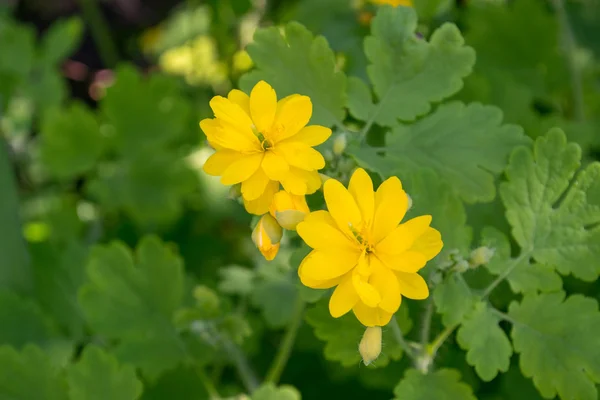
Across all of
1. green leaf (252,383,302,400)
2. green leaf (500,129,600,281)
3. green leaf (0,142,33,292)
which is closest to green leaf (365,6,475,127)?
green leaf (500,129,600,281)

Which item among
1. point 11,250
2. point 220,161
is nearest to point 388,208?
point 220,161

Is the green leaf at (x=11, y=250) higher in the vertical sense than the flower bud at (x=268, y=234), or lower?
lower

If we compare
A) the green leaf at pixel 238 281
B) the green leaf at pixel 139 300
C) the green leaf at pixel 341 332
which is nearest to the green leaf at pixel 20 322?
the green leaf at pixel 139 300

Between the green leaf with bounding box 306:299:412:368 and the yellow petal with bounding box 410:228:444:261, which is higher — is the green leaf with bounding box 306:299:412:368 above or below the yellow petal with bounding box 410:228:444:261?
below

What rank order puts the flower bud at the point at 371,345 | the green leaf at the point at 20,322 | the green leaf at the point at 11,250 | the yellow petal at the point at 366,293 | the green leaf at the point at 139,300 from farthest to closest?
the green leaf at the point at 11,250
the green leaf at the point at 20,322
the green leaf at the point at 139,300
the flower bud at the point at 371,345
the yellow petal at the point at 366,293

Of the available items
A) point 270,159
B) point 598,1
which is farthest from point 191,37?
point 270,159

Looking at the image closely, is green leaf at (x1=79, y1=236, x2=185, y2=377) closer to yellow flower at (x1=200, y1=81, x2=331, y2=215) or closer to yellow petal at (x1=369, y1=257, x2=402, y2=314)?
yellow flower at (x1=200, y1=81, x2=331, y2=215)

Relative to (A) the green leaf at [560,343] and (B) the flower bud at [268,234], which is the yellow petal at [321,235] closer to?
(B) the flower bud at [268,234]
